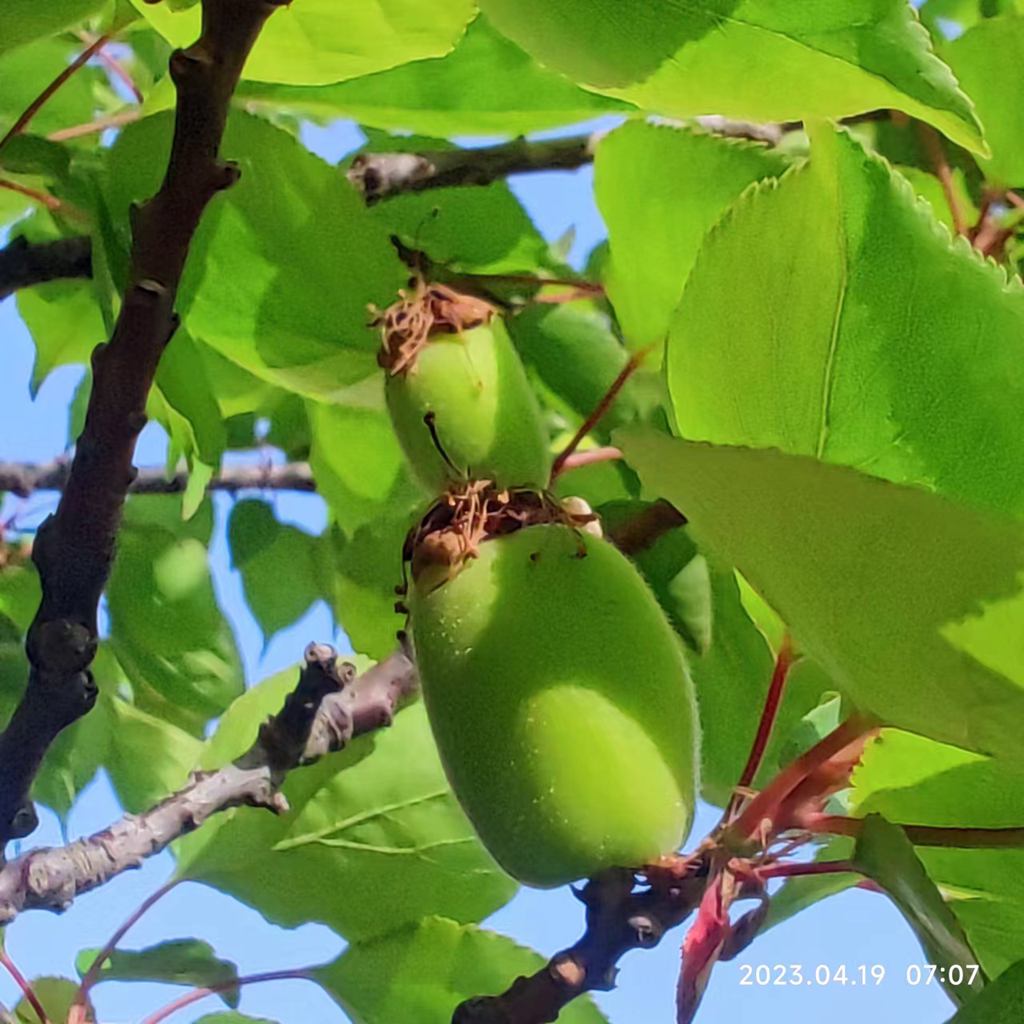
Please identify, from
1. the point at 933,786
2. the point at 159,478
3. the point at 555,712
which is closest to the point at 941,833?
the point at 933,786

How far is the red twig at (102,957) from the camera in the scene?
1.77 feet

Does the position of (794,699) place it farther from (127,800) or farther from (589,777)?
(127,800)

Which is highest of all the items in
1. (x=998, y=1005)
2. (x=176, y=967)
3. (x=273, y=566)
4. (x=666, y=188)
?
(x=273, y=566)

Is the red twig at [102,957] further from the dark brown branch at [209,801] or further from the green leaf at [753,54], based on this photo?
the green leaf at [753,54]

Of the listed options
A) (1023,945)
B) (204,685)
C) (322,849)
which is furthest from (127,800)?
(1023,945)

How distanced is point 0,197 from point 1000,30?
0.40 m

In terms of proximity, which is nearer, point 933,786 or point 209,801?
point 933,786

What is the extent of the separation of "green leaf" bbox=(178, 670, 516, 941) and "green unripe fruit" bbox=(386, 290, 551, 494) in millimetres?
219

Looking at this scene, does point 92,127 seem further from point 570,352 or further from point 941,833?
point 941,833

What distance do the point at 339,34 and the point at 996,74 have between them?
0.24 metres

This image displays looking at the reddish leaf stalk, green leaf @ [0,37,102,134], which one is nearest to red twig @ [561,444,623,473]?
the reddish leaf stalk

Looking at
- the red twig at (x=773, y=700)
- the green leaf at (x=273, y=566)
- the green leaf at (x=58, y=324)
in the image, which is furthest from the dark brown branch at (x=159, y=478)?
the red twig at (x=773, y=700)

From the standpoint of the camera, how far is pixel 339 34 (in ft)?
1.08

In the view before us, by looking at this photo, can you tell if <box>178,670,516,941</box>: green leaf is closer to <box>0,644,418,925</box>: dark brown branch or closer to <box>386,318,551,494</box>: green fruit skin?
<box>0,644,418,925</box>: dark brown branch
